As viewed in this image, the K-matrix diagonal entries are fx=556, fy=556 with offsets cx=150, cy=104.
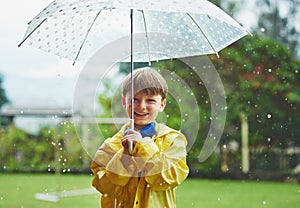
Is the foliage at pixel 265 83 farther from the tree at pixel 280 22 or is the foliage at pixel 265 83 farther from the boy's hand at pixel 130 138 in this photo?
the boy's hand at pixel 130 138

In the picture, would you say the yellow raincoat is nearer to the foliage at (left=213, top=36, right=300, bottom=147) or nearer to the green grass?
the green grass

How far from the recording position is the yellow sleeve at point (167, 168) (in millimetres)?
1316

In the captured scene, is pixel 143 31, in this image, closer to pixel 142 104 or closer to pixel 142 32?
pixel 142 32

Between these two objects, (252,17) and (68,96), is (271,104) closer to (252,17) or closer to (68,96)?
(252,17)

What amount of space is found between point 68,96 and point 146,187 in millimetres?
2895

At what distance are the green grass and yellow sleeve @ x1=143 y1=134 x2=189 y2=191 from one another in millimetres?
2069

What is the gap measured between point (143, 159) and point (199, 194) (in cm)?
243

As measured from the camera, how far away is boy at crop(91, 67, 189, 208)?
4.32ft

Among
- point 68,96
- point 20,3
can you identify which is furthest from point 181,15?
point 68,96

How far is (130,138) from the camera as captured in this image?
1288 millimetres

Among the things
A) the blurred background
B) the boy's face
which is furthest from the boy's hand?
the blurred background

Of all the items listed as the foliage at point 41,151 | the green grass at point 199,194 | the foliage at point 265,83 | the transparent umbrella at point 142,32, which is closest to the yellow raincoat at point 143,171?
the transparent umbrella at point 142,32

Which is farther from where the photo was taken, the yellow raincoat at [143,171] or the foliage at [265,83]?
the foliage at [265,83]

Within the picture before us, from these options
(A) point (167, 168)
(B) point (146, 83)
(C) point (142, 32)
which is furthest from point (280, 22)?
(A) point (167, 168)
